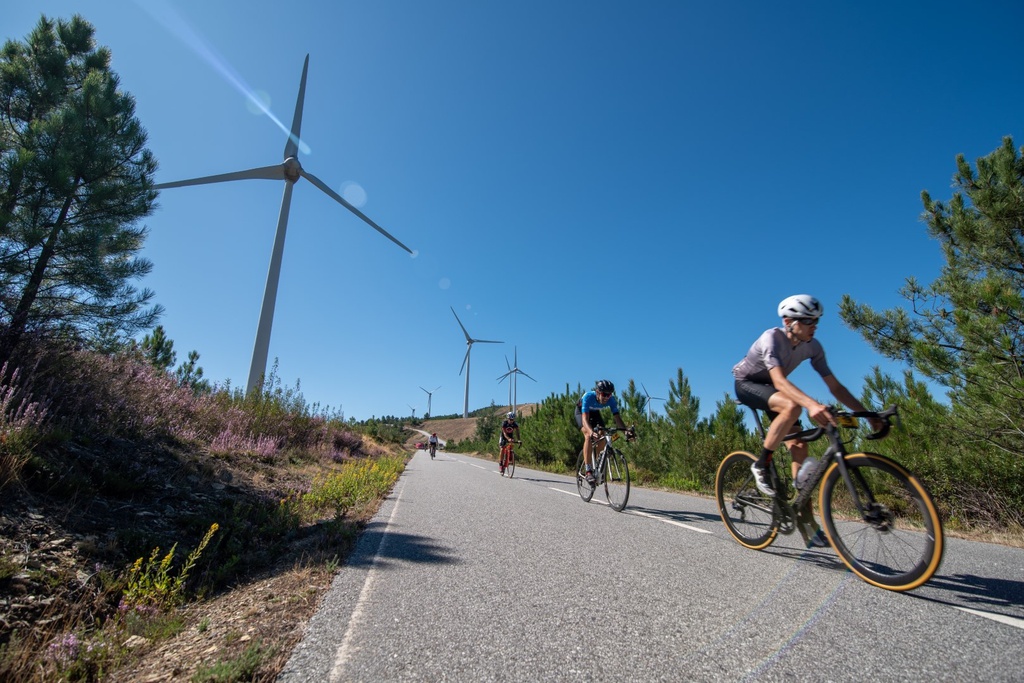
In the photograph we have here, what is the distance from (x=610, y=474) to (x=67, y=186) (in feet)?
30.5

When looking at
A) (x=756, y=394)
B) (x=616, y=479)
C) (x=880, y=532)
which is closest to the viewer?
(x=880, y=532)

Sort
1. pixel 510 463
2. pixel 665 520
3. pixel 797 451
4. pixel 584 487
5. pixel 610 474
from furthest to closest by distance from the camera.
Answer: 1. pixel 510 463
2. pixel 584 487
3. pixel 610 474
4. pixel 665 520
5. pixel 797 451

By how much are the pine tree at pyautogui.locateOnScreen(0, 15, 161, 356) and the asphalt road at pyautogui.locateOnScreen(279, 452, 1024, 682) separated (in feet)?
21.4

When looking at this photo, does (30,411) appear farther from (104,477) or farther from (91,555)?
(91,555)

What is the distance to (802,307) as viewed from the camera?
10.8 feet

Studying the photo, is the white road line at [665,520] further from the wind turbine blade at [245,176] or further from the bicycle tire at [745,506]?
the wind turbine blade at [245,176]

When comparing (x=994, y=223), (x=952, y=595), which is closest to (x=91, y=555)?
(x=952, y=595)

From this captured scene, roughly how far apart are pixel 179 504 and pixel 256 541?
46.8 inches

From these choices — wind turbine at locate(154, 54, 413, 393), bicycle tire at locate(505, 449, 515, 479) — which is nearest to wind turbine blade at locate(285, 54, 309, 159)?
wind turbine at locate(154, 54, 413, 393)

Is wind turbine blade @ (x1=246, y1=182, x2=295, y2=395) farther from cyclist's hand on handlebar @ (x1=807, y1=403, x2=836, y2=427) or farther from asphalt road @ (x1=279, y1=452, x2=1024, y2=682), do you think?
cyclist's hand on handlebar @ (x1=807, y1=403, x2=836, y2=427)

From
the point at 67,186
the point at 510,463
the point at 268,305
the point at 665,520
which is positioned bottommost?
the point at 665,520

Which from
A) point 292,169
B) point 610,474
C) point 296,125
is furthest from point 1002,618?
point 296,125

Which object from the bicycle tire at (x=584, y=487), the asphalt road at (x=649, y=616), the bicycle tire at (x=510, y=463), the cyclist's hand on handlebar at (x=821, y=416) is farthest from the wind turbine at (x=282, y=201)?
the cyclist's hand on handlebar at (x=821, y=416)

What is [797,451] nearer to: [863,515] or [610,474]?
[863,515]
